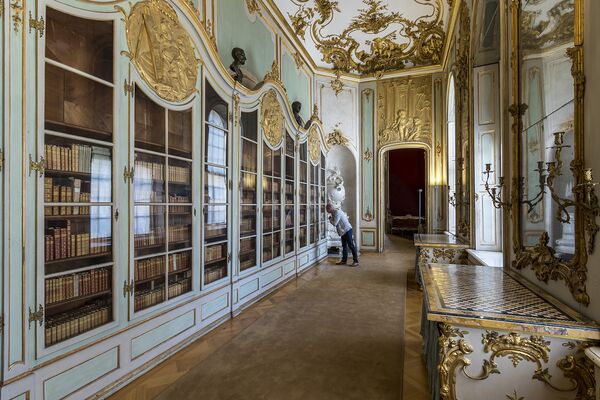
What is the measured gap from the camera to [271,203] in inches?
183

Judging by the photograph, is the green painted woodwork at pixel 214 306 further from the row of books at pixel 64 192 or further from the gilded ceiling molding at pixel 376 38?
the gilded ceiling molding at pixel 376 38

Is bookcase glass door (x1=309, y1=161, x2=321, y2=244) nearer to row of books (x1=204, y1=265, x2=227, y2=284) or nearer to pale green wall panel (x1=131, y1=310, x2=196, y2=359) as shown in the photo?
row of books (x1=204, y1=265, x2=227, y2=284)

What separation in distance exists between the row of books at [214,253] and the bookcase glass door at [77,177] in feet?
3.55

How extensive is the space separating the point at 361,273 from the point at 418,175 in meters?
9.80

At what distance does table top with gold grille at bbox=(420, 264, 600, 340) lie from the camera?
139 cm

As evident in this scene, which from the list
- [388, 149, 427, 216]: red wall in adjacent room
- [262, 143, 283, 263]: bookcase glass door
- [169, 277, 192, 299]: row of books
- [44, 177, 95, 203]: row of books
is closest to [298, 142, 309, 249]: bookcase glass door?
[262, 143, 283, 263]: bookcase glass door

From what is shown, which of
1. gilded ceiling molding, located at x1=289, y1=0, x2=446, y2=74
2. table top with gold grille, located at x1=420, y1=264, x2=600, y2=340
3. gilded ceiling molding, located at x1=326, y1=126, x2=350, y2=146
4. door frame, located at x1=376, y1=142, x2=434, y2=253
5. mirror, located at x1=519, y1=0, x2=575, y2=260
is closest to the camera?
table top with gold grille, located at x1=420, y1=264, x2=600, y2=340

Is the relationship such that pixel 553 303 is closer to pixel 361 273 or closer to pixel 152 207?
pixel 152 207

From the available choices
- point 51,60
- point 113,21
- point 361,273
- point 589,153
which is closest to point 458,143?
point 361,273

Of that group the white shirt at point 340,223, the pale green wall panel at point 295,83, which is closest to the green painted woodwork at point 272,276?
the white shirt at point 340,223

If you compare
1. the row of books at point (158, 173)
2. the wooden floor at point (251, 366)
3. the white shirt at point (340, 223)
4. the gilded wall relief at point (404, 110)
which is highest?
the gilded wall relief at point (404, 110)

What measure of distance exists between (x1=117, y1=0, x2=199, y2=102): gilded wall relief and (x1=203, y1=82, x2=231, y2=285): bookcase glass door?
352 millimetres

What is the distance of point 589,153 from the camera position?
4.75ft

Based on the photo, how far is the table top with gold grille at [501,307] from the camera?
1.39 meters
